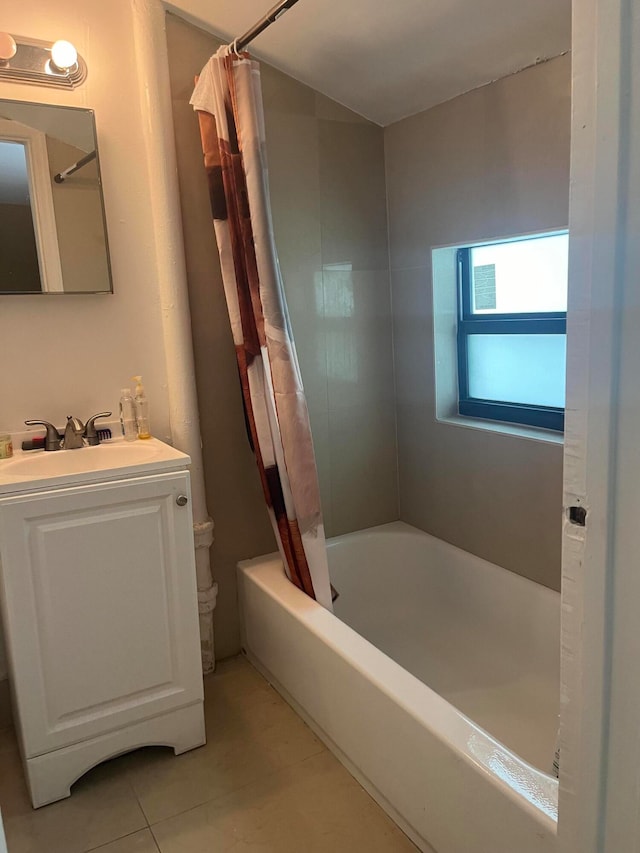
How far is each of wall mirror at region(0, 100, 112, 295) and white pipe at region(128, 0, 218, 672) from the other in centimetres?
18

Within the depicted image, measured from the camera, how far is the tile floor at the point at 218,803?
1667mm

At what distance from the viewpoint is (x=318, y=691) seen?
6.49 ft

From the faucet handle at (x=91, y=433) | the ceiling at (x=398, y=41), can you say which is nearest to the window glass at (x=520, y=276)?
the ceiling at (x=398, y=41)

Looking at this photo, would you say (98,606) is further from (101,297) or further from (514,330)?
(514,330)

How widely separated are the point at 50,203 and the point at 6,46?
0.43 meters

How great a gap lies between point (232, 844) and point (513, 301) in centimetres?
191

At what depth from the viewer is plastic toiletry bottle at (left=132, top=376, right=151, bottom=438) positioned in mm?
2176

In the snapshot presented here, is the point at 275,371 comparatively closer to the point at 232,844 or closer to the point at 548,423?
the point at 548,423

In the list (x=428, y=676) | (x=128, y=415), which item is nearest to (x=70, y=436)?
(x=128, y=415)

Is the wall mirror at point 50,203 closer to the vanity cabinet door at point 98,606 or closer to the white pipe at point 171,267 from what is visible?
the white pipe at point 171,267

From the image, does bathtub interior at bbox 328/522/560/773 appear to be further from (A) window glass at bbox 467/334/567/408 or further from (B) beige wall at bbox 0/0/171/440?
(B) beige wall at bbox 0/0/171/440

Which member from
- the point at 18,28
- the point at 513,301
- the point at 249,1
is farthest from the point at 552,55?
the point at 18,28

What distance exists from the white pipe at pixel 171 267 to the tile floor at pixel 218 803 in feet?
1.53

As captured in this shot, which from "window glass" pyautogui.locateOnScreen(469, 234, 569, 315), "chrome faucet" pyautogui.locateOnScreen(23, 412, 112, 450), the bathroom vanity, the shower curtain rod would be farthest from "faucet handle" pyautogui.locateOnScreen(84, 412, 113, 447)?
"window glass" pyautogui.locateOnScreen(469, 234, 569, 315)
